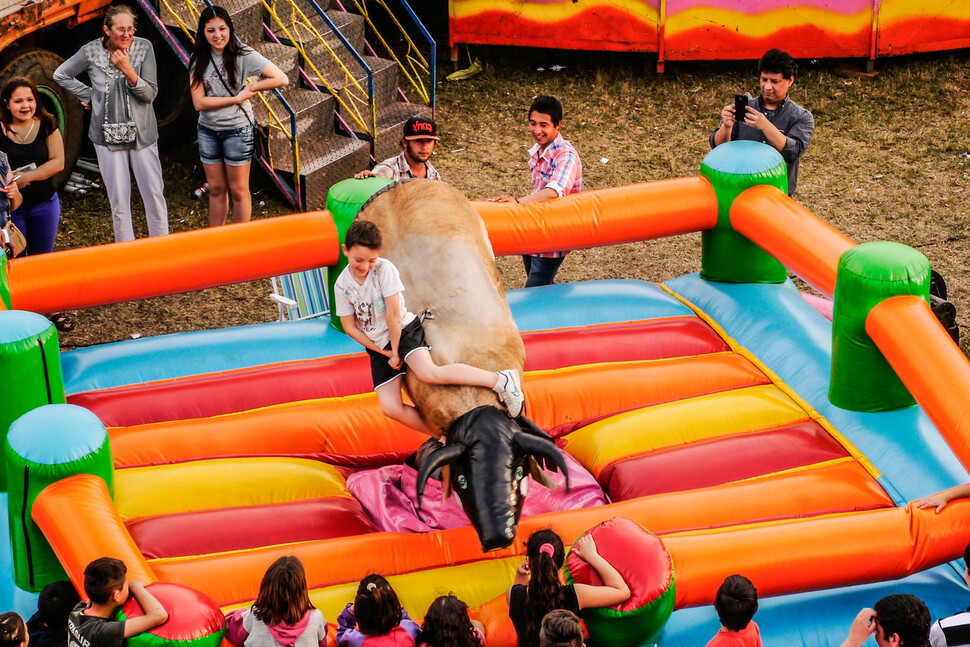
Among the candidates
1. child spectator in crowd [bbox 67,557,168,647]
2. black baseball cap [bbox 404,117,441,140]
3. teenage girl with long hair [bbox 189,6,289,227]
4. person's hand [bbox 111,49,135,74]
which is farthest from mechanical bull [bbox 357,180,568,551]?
person's hand [bbox 111,49,135,74]

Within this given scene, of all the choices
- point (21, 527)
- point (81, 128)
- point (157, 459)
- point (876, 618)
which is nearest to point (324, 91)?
point (81, 128)

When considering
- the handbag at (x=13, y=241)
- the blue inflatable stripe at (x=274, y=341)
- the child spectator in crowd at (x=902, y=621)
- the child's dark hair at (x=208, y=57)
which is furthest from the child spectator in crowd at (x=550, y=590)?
the child's dark hair at (x=208, y=57)

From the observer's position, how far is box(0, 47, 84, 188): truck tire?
8.34 metres

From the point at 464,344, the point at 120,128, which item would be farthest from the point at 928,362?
the point at 120,128

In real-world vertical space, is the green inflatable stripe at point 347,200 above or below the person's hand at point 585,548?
above

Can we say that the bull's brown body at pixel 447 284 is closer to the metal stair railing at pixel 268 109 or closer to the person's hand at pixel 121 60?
the person's hand at pixel 121 60

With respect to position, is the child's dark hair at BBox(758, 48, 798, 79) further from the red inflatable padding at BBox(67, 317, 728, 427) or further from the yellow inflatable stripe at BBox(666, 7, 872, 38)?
the yellow inflatable stripe at BBox(666, 7, 872, 38)

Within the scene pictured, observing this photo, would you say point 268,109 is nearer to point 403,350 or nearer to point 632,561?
point 403,350

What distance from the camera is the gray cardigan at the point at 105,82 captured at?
24.2ft

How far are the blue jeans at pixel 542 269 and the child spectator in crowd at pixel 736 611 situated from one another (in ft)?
10.9

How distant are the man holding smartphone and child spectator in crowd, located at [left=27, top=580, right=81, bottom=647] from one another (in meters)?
4.79

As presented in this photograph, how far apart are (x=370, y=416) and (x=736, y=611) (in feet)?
7.61

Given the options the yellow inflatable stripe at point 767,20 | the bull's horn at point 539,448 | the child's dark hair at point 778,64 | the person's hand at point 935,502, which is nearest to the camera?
the bull's horn at point 539,448

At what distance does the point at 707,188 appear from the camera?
677cm
